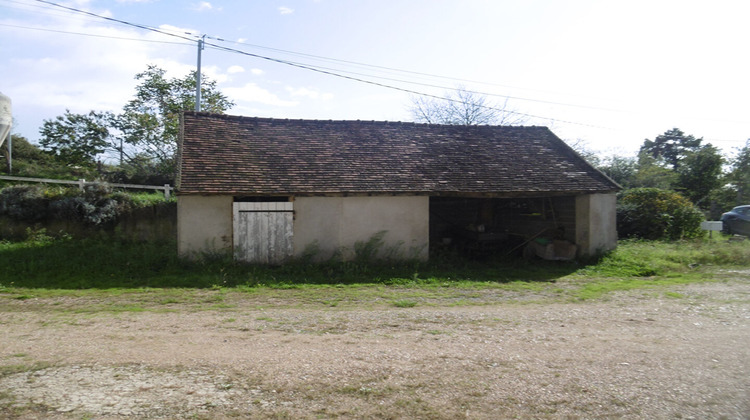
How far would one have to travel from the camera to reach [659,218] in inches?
750

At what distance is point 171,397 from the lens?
439cm

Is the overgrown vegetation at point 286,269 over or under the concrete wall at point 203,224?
under

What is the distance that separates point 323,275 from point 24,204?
1068 cm

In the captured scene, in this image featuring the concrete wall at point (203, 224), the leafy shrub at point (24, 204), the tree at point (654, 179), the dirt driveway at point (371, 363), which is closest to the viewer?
the dirt driveway at point (371, 363)

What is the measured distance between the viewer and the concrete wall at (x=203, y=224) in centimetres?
1249

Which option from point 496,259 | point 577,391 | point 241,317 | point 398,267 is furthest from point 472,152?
point 577,391

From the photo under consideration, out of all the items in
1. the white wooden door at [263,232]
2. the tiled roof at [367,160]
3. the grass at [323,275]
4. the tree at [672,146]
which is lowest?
the grass at [323,275]

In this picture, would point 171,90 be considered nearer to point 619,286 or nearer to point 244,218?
point 244,218

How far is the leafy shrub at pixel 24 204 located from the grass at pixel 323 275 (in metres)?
0.76

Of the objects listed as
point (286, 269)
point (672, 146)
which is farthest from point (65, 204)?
point (672, 146)

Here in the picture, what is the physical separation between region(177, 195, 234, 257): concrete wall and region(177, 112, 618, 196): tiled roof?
0.57 m

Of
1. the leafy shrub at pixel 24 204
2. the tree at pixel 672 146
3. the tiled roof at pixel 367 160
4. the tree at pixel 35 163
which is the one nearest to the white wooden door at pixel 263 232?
the tiled roof at pixel 367 160

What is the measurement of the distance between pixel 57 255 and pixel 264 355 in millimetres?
10659

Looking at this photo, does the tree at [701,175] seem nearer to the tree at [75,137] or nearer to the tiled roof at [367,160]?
the tiled roof at [367,160]
